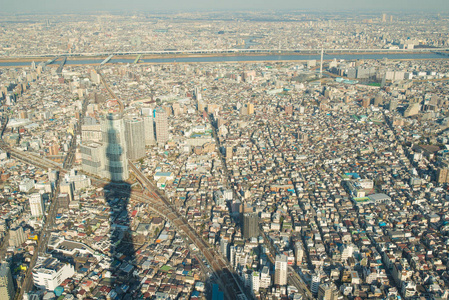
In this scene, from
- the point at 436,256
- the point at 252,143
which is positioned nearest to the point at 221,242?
the point at 436,256

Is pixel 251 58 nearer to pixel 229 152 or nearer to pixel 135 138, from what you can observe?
pixel 229 152

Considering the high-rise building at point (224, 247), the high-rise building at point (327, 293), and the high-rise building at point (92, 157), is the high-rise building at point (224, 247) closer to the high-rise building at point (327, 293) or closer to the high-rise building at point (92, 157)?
the high-rise building at point (327, 293)

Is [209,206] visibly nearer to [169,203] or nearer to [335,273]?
[169,203]

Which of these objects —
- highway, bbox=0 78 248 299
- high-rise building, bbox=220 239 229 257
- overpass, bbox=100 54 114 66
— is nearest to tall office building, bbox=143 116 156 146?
highway, bbox=0 78 248 299

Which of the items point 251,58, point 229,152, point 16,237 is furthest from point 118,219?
point 251,58

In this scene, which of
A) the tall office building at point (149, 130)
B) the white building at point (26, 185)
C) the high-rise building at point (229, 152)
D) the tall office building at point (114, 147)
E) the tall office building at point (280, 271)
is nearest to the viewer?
the tall office building at point (280, 271)

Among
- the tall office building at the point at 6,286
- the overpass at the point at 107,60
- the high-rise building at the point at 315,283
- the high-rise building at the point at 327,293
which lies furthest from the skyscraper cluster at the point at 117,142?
the overpass at the point at 107,60

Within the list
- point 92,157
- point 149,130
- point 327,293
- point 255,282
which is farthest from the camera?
point 149,130
